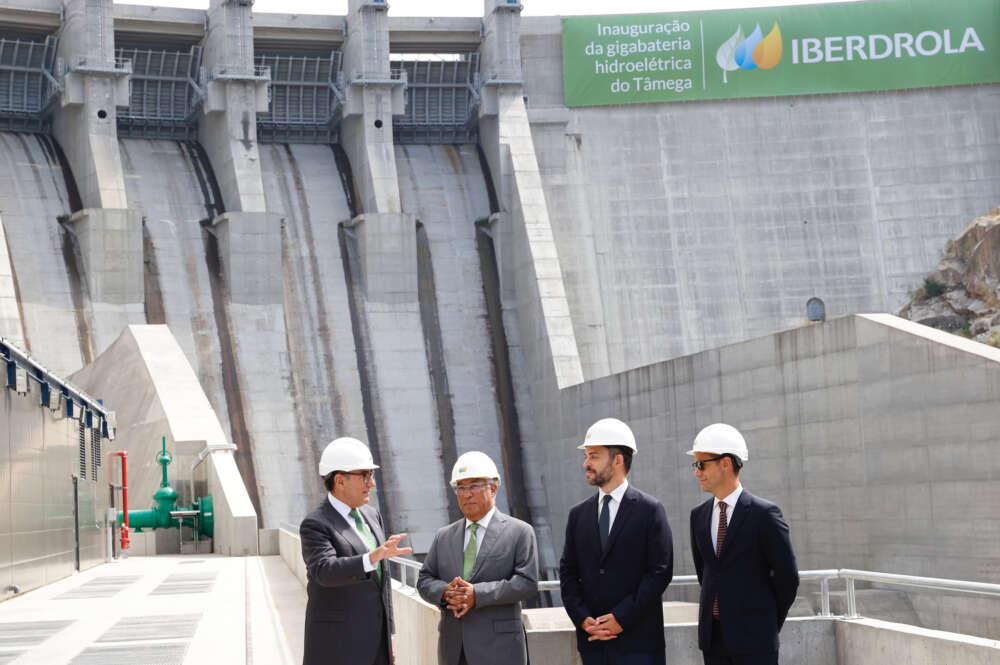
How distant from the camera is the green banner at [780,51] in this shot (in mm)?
44219

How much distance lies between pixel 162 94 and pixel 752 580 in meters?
38.2

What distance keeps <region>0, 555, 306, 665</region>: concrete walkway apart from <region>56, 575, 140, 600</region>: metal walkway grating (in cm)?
2

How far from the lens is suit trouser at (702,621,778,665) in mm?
7570

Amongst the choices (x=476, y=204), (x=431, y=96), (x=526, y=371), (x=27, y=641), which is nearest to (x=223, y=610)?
(x=27, y=641)

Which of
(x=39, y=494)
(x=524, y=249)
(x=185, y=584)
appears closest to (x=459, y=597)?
(x=185, y=584)

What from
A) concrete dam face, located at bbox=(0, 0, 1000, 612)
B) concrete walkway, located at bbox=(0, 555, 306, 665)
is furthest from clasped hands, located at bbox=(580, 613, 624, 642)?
concrete dam face, located at bbox=(0, 0, 1000, 612)

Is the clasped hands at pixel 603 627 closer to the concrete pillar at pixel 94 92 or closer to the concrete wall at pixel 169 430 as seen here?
the concrete wall at pixel 169 430

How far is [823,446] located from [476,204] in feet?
70.4

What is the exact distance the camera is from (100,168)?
38.2 meters

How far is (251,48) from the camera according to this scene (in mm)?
40094

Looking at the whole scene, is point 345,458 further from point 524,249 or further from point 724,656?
point 524,249

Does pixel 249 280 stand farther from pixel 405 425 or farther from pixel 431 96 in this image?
pixel 431 96

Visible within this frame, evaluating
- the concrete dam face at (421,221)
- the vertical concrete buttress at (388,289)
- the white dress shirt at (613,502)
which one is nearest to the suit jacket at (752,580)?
the white dress shirt at (613,502)

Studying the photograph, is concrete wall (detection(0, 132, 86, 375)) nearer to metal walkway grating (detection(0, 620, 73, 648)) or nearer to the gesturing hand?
metal walkway grating (detection(0, 620, 73, 648))
